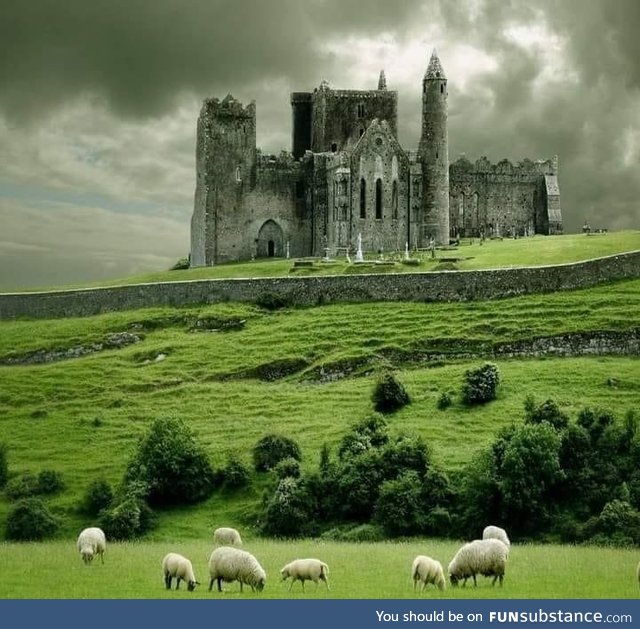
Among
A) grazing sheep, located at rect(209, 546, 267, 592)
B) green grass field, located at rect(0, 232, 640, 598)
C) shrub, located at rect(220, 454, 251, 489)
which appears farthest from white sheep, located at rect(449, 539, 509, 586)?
shrub, located at rect(220, 454, 251, 489)

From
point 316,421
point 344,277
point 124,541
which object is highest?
point 344,277

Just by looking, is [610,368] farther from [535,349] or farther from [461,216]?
[461,216]

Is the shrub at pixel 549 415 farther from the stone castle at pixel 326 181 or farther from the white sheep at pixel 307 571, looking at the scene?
the stone castle at pixel 326 181

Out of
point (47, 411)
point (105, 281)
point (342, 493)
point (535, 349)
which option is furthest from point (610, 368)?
point (105, 281)

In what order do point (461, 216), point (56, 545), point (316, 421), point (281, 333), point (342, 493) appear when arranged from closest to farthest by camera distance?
1. point (56, 545)
2. point (342, 493)
3. point (316, 421)
4. point (281, 333)
5. point (461, 216)

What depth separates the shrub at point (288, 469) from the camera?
65.9m

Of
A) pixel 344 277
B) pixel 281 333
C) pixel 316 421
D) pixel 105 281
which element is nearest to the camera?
pixel 316 421

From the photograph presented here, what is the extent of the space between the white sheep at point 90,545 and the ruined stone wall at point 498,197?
90114 mm

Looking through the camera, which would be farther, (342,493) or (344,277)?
(344,277)

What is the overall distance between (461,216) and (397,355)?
182 feet

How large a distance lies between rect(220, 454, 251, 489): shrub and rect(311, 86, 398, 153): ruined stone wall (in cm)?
6454

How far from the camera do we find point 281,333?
90.1 metres

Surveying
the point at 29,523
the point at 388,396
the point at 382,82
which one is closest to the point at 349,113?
the point at 382,82

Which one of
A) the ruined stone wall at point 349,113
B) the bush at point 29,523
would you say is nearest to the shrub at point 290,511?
the bush at point 29,523
